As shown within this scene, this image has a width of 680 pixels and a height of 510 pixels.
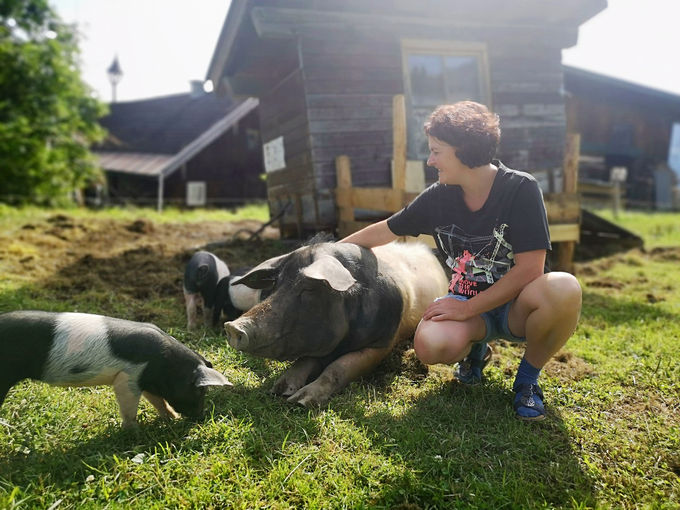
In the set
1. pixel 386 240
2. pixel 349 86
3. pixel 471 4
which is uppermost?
pixel 471 4

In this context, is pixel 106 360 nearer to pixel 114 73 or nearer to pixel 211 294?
pixel 211 294

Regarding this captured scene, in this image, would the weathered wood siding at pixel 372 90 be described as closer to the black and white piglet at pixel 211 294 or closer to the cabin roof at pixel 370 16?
the cabin roof at pixel 370 16

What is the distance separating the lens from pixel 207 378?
7.26 ft

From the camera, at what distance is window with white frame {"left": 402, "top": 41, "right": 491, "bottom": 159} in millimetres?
6883

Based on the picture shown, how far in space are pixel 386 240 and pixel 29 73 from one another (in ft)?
52.1

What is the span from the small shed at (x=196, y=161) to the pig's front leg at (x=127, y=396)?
1388 cm

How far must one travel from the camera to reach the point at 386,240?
302 centimetres

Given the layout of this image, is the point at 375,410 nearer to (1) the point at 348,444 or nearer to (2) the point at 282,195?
(1) the point at 348,444

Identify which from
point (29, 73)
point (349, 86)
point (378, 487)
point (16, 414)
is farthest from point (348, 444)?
point (29, 73)

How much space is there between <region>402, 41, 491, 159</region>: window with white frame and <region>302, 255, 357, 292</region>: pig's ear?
4601mm

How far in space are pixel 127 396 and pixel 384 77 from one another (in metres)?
5.67

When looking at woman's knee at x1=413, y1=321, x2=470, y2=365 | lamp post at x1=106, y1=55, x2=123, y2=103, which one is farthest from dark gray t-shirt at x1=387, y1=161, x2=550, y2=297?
lamp post at x1=106, y1=55, x2=123, y2=103

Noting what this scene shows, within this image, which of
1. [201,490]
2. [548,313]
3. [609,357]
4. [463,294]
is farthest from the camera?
[609,357]

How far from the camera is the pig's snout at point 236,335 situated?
2.35 m
